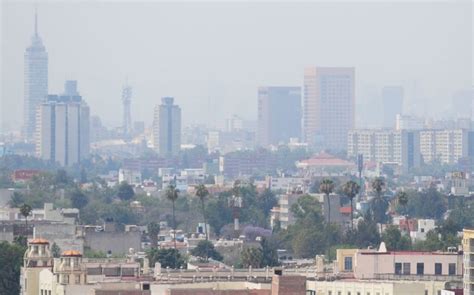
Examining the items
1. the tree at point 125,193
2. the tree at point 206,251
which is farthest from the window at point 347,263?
the tree at point 125,193

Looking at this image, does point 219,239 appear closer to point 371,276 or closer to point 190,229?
point 190,229

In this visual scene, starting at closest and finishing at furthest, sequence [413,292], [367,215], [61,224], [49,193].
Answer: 1. [413,292]
2. [61,224]
3. [367,215]
4. [49,193]

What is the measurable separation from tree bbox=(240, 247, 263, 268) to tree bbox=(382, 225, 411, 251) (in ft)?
16.1

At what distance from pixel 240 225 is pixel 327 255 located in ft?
99.2

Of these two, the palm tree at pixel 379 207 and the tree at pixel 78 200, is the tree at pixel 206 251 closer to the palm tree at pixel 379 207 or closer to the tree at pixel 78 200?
the palm tree at pixel 379 207

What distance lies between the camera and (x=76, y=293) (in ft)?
182

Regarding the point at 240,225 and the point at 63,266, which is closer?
the point at 63,266

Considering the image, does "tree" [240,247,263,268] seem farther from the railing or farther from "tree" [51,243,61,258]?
the railing

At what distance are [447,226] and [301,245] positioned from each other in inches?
214

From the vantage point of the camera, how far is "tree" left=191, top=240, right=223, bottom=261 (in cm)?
9214

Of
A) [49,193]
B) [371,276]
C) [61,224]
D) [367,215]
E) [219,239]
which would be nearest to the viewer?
[371,276]

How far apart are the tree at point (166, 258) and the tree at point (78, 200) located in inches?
1603

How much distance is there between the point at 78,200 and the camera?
5059 inches

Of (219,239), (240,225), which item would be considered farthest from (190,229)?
(219,239)
